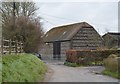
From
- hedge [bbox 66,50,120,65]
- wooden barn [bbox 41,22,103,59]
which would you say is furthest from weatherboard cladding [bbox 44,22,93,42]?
hedge [bbox 66,50,120,65]

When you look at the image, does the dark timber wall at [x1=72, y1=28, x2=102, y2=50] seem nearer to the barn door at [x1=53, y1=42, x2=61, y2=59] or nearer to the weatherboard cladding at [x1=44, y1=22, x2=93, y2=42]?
the weatherboard cladding at [x1=44, y1=22, x2=93, y2=42]

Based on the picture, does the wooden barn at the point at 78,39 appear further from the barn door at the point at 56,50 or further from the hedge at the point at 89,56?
the hedge at the point at 89,56

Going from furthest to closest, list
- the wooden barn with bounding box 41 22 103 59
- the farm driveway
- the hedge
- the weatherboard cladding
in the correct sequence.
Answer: the weatherboard cladding
the wooden barn with bounding box 41 22 103 59
the hedge
the farm driveway

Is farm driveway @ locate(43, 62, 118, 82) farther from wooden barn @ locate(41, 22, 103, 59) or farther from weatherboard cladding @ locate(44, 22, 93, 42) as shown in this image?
weatherboard cladding @ locate(44, 22, 93, 42)

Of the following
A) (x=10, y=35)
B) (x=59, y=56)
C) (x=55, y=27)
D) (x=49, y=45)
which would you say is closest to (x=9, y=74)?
(x=10, y=35)

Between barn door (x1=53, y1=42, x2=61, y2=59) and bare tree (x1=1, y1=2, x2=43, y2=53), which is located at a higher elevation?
bare tree (x1=1, y1=2, x2=43, y2=53)

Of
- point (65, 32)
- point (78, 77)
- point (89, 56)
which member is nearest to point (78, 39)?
point (65, 32)

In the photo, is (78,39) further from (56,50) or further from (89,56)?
(89,56)

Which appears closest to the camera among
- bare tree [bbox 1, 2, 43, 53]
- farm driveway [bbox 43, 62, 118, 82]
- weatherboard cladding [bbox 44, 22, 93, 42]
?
farm driveway [bbox 43, 62, 118, 82]

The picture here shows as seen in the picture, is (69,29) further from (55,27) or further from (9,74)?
(9,74)

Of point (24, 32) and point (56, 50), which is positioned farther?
point (56, 50)

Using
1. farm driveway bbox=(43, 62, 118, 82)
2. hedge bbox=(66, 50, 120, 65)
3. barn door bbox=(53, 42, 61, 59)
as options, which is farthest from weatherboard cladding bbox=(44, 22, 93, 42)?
farm driveway bbox=(43, 62, 118, 82)

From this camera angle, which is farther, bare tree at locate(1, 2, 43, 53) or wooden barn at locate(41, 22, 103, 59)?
wooden barn at locate(41, 22, 103, 59)

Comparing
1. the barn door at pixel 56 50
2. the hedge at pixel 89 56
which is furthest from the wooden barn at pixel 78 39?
the hedge at pixel 89 56
